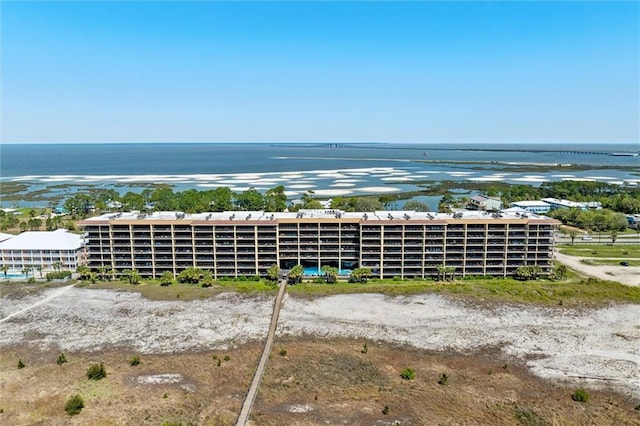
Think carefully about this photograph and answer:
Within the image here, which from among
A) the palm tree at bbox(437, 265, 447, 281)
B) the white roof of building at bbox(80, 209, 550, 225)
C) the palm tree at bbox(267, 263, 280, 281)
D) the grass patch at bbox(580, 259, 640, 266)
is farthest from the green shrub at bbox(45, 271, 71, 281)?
the grass patch at bbox(580, 259, 640, 266)

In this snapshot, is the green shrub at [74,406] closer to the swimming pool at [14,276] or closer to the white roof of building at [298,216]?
the white roof of building at [298,216]

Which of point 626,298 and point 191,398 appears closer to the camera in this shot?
point 191,398

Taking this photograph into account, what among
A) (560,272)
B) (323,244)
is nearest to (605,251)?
(560,272)

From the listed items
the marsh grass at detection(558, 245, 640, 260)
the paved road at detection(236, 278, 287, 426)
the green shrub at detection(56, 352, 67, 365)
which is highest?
the marsh grass at detection(558, 245, 640, 260)

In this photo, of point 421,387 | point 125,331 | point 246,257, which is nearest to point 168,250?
point 246,257

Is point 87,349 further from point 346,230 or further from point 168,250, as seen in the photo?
point 346,230

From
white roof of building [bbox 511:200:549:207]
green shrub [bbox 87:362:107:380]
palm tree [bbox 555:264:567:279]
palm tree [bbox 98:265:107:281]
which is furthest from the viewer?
white roof of building [bbox 511:200:549:207]

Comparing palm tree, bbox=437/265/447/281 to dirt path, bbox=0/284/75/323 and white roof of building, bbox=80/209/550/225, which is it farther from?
dirt path, bbox=0/284/75/323
